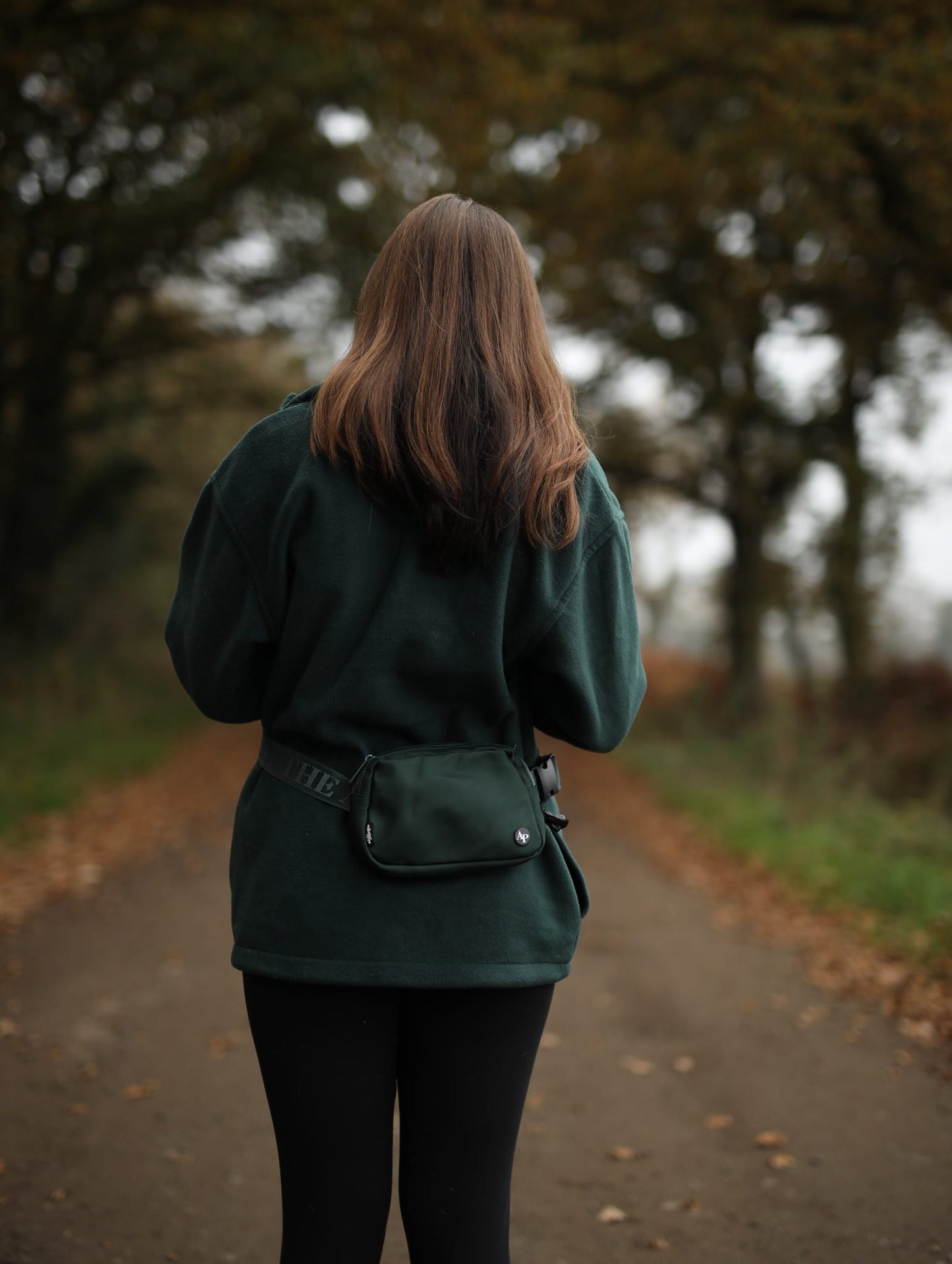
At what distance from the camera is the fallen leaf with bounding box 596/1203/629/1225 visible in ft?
9.42

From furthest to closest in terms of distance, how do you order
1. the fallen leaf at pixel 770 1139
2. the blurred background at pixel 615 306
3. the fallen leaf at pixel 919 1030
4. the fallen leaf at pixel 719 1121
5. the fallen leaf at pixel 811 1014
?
the blurred background at pixel 615 306, the fallen leaf at pixel 811 1014, the fallen leaf at pixel 919 1030, the fallen leaf at pixel 719 1121, the fallen leaf at pixel 770 1139

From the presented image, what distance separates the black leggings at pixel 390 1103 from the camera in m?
1.50

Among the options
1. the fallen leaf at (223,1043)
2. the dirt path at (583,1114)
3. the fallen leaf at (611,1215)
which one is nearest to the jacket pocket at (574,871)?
the dirt path at (583,1114)

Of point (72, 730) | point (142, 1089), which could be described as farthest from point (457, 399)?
point (72, 730)

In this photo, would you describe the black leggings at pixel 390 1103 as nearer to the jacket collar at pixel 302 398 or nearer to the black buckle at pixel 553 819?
the black buckle at pixel 553 819

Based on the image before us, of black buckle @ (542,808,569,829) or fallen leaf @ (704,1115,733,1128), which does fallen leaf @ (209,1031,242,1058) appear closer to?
fallen leaf @ (704,1115,733,1128)

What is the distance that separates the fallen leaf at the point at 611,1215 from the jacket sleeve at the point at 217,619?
6.81 ft

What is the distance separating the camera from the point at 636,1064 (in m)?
3.94

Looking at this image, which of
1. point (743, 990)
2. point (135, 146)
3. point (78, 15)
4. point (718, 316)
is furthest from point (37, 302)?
point (743, 990)

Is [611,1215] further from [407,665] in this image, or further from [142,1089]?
Result: [407,665]

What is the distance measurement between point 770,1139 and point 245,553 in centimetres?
281

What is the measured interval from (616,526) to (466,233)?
495 millimetres

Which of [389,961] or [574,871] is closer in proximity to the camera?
[389,961]

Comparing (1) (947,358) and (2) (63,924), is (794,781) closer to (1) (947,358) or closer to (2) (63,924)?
(1) (947,358)
